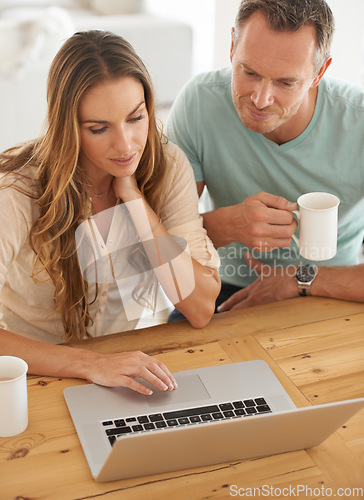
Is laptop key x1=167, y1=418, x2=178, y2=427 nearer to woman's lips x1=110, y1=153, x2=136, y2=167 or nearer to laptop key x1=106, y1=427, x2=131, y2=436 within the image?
laptop key x1=106, y1=427, x2=131, y2=436

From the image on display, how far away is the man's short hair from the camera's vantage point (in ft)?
4.91

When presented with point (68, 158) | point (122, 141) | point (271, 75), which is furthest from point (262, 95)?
point (68, 158)

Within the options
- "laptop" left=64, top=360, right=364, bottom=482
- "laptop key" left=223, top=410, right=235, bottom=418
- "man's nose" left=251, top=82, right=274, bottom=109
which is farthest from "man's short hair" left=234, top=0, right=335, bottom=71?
"laptop key" left=223, top=410, right=235, bottom=418

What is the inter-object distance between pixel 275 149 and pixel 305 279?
40cm

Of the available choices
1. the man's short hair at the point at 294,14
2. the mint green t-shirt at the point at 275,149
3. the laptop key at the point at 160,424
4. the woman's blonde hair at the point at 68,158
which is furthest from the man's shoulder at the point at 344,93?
the laptop key at the point at 160,424

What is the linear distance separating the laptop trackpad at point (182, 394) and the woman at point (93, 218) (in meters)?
0.02

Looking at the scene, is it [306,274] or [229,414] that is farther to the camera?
[306,274]

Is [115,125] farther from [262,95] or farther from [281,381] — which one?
[281,381]

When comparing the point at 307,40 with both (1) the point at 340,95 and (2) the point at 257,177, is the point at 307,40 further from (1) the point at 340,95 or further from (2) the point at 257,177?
(2) the point at 257,177

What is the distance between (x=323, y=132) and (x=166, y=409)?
95cm

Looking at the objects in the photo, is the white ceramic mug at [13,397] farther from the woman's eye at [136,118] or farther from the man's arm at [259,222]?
the man's arm at [259,222]

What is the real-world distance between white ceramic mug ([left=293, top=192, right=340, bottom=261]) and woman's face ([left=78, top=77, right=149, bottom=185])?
0.39 meters

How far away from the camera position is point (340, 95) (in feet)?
5.66

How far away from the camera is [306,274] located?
156 cm
